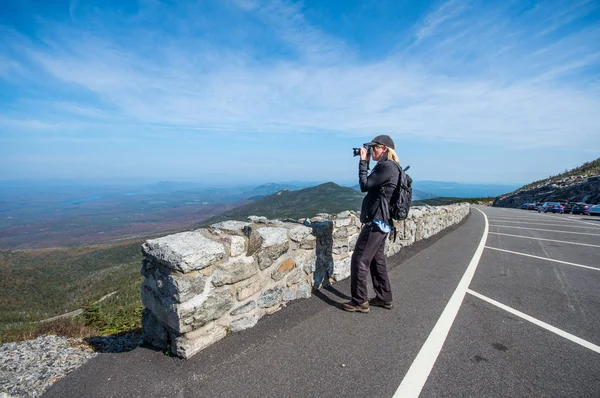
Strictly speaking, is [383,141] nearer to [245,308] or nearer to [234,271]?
[234,271]

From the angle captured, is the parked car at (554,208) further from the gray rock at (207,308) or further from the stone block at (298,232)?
the gray rock at (207,308)

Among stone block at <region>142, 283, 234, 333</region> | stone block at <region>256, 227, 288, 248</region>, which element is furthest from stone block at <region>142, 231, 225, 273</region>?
stone block at <region>256, 227, 288, 248</region>

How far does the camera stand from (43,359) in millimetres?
2955

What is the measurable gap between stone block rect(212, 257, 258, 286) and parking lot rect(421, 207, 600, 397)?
217 cm

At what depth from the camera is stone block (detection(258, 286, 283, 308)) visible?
3562 millimetres

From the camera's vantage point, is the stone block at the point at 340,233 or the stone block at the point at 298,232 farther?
the stone block at the point at 340,233

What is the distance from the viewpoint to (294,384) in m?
2.39

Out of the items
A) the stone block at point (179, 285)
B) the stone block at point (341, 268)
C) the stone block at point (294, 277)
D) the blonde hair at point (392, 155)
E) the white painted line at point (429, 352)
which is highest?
the blonde hair at point (392, 155)

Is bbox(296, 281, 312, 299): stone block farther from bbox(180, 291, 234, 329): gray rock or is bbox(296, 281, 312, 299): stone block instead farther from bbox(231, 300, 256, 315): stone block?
bbox(180, 291, 234, 329): gray rock

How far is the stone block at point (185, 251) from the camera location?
265 centimetres

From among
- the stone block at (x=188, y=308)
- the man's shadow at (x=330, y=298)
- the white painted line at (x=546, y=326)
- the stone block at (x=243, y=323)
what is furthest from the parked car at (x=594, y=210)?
the stone block at (x=188, y=308)

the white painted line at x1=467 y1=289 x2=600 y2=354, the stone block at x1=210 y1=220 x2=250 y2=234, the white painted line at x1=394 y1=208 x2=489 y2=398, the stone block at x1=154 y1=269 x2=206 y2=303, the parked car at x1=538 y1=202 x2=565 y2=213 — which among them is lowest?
the parked car at x1=538 y1=202 x2=565 y2=213

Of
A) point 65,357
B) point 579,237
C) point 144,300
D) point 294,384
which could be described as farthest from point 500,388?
point 579,237

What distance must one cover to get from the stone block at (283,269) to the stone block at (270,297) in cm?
16
